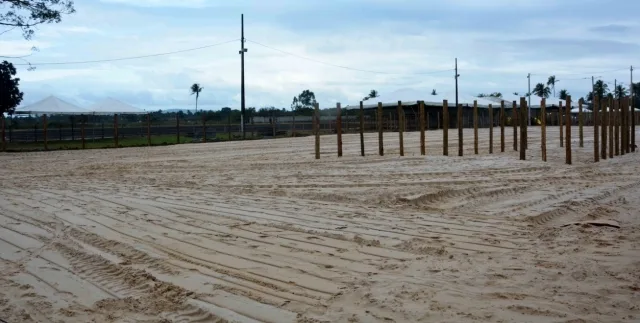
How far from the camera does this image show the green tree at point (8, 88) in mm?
37188

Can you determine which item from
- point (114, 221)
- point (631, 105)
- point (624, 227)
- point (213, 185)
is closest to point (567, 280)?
point (624, 227)

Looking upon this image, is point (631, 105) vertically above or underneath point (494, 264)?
above

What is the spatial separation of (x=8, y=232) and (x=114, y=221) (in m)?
1.21

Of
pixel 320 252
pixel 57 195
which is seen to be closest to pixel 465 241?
pixel 320 252

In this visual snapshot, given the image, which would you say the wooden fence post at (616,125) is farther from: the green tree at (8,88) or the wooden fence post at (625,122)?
the green tree at (8,88)

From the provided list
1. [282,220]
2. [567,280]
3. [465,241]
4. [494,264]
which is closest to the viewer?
[567,280]

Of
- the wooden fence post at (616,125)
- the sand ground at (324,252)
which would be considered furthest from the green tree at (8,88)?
the wooden fence post at (616,125)

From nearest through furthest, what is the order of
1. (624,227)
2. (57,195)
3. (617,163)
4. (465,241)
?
(465,241) → (624,227) → (57,195) → (617,163)

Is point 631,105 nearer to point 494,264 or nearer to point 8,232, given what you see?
point 494,264

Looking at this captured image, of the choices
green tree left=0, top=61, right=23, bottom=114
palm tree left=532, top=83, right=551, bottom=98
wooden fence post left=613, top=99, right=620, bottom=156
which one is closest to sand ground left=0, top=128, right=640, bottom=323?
wooden fence post left=613, top=99, right=620, bottom=156

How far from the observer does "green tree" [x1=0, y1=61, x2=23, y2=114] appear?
3719 centimetres

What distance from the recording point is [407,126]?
161 ft

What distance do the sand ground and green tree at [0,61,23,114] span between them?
95.7ft

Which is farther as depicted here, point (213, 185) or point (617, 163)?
point (617, 163)
